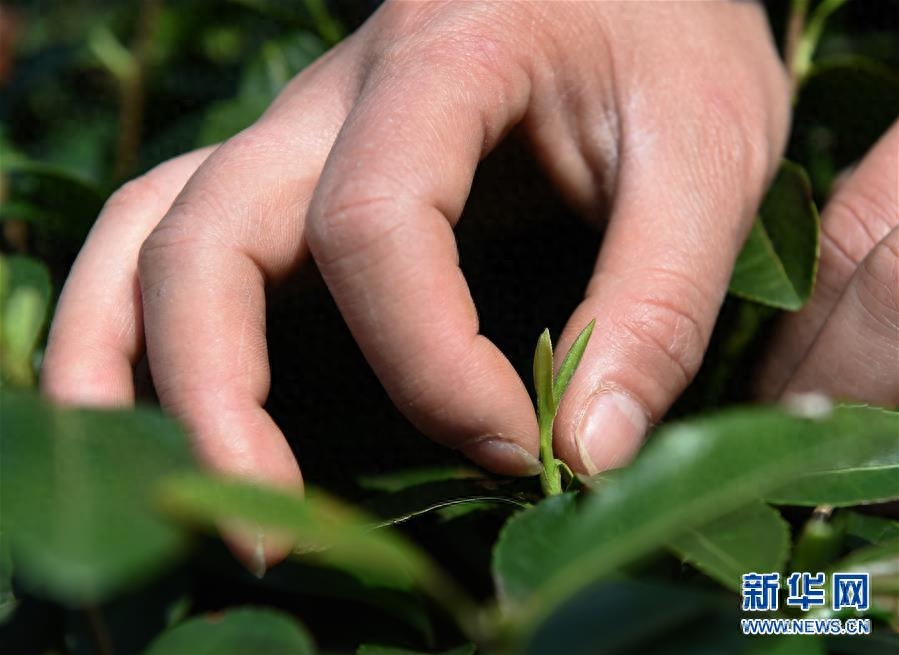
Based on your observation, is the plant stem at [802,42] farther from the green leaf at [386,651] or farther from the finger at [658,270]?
the green leaf at [386,651]

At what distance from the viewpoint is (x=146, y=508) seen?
39cm

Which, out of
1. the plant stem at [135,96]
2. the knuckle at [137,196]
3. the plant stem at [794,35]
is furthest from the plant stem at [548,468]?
the plant stem at [135,96]

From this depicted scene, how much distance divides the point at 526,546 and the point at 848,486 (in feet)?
0.99

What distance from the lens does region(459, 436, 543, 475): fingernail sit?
0.84m

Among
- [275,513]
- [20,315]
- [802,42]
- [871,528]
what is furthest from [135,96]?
[275,513]

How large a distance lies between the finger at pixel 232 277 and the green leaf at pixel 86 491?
0.41 m

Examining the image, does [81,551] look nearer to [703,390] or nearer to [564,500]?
[564,500]

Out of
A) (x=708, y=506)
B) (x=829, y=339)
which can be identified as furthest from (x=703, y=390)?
(x=708, y=506)

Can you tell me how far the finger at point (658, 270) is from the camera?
95 cm

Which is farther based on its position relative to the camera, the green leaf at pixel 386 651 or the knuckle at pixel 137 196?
the knuckle at pixel 137 196

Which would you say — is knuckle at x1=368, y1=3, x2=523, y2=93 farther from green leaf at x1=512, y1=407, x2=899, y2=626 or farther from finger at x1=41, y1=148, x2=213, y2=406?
green leaf at x1=512, y1=407, x2=899, y2=626

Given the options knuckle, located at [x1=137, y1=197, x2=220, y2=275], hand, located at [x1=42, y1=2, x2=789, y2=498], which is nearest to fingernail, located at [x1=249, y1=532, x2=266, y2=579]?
hand, located at [x1=42, y1=2, x2=789, y2=498]

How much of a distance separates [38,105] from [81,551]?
2089mm

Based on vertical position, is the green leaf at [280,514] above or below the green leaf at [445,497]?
above
